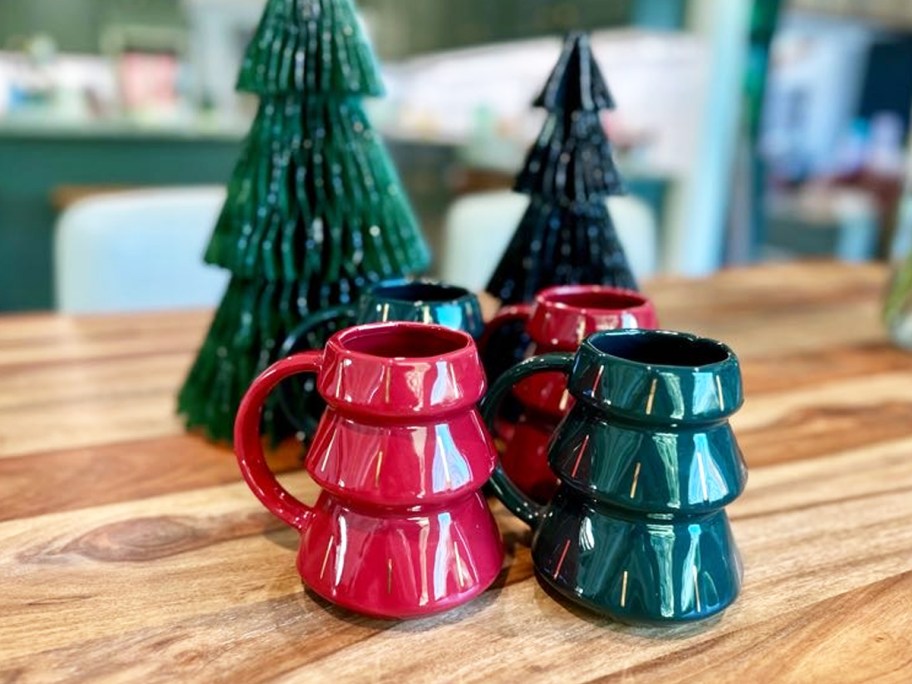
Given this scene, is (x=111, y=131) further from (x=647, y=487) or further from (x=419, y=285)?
(x=647, y=487)

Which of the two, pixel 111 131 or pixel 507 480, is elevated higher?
pixel 111 131

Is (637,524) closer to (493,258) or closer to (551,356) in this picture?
(551,356)

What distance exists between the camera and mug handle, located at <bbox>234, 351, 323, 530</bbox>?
411 millimetres

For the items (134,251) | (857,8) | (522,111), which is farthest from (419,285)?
(857,8)

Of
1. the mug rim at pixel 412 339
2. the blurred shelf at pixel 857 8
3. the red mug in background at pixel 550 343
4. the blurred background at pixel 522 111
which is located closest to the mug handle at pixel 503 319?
the red mug in background at pixel 550 343

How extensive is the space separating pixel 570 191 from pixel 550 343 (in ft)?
0.47

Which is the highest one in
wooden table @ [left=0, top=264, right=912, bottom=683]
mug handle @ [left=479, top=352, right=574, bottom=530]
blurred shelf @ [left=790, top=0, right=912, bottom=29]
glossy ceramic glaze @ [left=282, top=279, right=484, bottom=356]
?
blurred shelf @ [left=790, top=0, right=912, bottom=29]

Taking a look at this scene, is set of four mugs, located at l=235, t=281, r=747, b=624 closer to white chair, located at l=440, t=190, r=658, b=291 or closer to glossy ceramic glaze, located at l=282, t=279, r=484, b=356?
glossy ceramic glaze, located at l=282, t=279, r=484, b=356

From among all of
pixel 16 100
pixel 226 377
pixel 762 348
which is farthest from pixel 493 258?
pixel 16 100

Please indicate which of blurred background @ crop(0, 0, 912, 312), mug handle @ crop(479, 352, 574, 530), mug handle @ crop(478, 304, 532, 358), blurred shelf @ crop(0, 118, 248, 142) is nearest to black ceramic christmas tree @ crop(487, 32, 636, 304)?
mug handle @ crop(478, 304, 532, 358)

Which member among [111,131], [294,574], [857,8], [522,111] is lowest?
[294,574]

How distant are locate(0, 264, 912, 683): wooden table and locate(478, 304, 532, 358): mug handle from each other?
114mm

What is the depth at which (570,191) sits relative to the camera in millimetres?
589

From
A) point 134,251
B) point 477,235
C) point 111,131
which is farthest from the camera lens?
point 111,131
